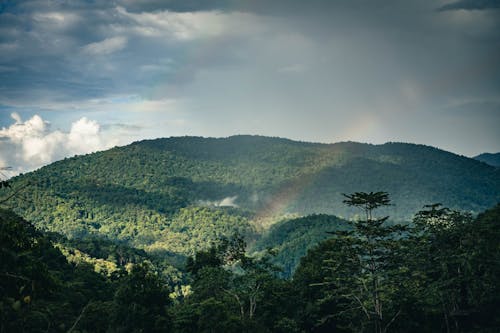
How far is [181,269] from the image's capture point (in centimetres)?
16350

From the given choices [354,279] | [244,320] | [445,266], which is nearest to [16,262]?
[354,279]

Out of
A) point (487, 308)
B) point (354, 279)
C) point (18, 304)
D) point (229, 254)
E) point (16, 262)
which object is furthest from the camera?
point (229, 254)

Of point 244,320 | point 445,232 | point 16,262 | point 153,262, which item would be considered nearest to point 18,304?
point 16,262

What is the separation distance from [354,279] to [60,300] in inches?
1100

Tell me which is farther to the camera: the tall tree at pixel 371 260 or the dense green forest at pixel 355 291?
the dense green forest at pixel 355 291

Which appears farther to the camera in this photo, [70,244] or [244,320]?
[70,244]

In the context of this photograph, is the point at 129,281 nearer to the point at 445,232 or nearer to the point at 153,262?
the point at 445,232

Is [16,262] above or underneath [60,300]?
above

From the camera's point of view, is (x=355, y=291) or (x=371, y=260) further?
(x=355, y=291)

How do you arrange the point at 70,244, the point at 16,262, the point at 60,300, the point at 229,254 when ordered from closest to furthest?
the point at 16,262 → the point at 60,300 → the point at 229,254 → the point at 70,244

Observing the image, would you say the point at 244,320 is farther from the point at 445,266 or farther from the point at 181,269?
the point at 181,269

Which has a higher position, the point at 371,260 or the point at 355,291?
the point at 371,260

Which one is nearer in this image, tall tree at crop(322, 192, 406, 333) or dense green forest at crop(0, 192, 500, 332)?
tall tree at crop(322, 192, 406, 333)

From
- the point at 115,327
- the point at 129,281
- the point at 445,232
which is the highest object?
the point at 445,232
